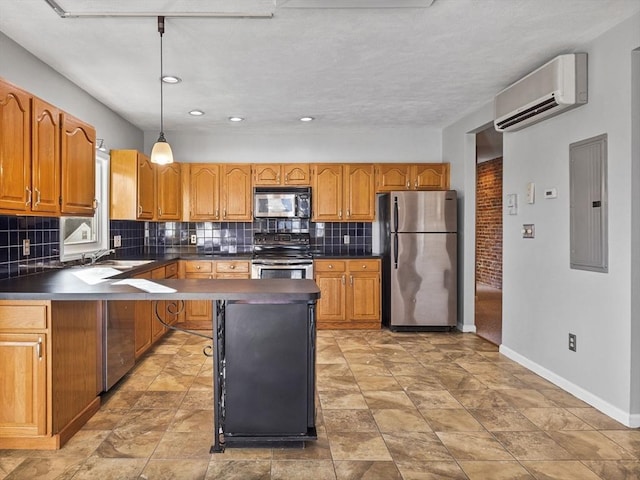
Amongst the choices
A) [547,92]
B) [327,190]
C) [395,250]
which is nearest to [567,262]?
[547,92]

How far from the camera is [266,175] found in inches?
225

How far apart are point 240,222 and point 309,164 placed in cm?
118

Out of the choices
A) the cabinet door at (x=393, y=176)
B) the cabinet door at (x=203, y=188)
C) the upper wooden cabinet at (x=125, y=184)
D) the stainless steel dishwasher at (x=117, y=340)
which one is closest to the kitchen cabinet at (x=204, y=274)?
the cabinet door at (x=203, y=188)

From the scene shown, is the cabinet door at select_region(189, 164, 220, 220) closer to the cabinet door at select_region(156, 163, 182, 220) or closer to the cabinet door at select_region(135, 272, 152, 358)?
the cabinet door at select_region(156, 163, 182, 220)

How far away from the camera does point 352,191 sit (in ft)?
18.8

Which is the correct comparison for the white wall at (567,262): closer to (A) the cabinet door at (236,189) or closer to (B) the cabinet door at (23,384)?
(A) the cabinet door at (236,189)

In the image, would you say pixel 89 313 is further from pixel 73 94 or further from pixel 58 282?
pixel 73 94

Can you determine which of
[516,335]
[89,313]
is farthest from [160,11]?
[516,335]

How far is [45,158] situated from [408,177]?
4019mm

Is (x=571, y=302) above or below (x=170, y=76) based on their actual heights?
below

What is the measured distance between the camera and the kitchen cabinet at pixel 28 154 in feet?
7.91

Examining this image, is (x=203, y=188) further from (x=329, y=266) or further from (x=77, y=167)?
(x=77, y=167)

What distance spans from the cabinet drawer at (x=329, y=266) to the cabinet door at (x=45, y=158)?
3.02 metres

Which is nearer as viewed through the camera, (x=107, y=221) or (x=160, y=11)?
(x=160, y=11)
